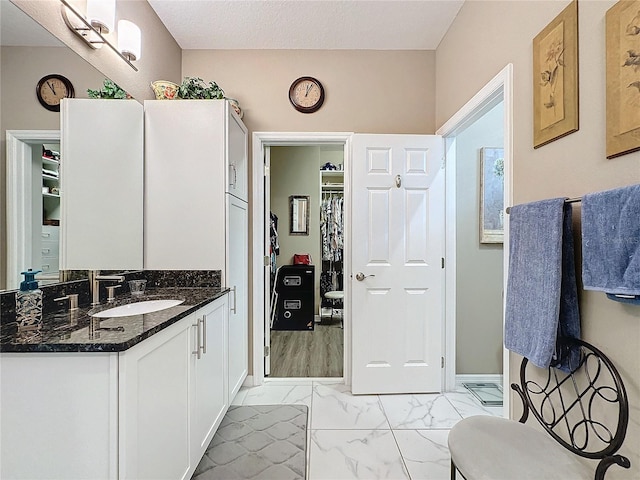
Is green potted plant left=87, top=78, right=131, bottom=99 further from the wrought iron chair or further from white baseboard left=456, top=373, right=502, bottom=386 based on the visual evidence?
white baseboard left=456, top=373, right=502, bottom=386

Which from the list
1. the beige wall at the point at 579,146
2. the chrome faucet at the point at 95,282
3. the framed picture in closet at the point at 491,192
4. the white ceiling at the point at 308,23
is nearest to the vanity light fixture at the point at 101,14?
the white ceiling at the point at 308,23

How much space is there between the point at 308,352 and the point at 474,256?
6.60 ft

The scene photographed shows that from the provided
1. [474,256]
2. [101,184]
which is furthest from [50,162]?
[474,256]

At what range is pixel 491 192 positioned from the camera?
268 cm

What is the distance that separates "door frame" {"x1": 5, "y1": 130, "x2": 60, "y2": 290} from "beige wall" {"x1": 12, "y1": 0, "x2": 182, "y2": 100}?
21.8 inches

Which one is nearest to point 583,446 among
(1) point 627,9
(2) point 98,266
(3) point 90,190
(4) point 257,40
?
(1) point 627,9

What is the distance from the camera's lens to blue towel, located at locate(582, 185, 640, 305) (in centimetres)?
89

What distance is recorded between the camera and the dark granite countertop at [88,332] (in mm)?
985

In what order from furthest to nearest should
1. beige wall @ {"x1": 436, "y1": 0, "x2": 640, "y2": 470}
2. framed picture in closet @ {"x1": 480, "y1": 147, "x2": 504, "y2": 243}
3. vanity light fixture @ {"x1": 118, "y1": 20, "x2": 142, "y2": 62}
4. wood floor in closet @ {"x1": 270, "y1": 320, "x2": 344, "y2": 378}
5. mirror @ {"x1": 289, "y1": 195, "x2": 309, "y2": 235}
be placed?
mirror @ {"x1": 289, "y1": 195, "x2": 309, "y2": 235}, wood floor in closet @ {"x1": 270, "y1": 320, "x2": 344, "y2": 378}, framed picture in closet @ {"x1": 480, "y1": 147, "x2": 504, "y2": 243}, vanity light fixture @ {"x1": 118, "y1": 20, "x2": 142, "y2": 62}, beige wall @ {"x1": 436, "y1": 0, "x2": 640, "y2": 470}

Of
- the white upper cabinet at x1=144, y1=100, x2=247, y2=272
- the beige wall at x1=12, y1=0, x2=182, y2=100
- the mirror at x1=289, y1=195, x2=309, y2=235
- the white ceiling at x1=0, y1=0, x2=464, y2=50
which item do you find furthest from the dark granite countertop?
the mirror at x1=289, y1=195, x2=309, y2=235

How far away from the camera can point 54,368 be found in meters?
1.00

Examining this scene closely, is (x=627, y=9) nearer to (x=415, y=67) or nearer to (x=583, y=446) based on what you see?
(x=583, y=446)

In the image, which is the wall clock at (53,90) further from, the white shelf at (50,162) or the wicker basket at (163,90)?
the wicker basket at (163,90)

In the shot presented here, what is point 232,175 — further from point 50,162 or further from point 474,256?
point 474,256
